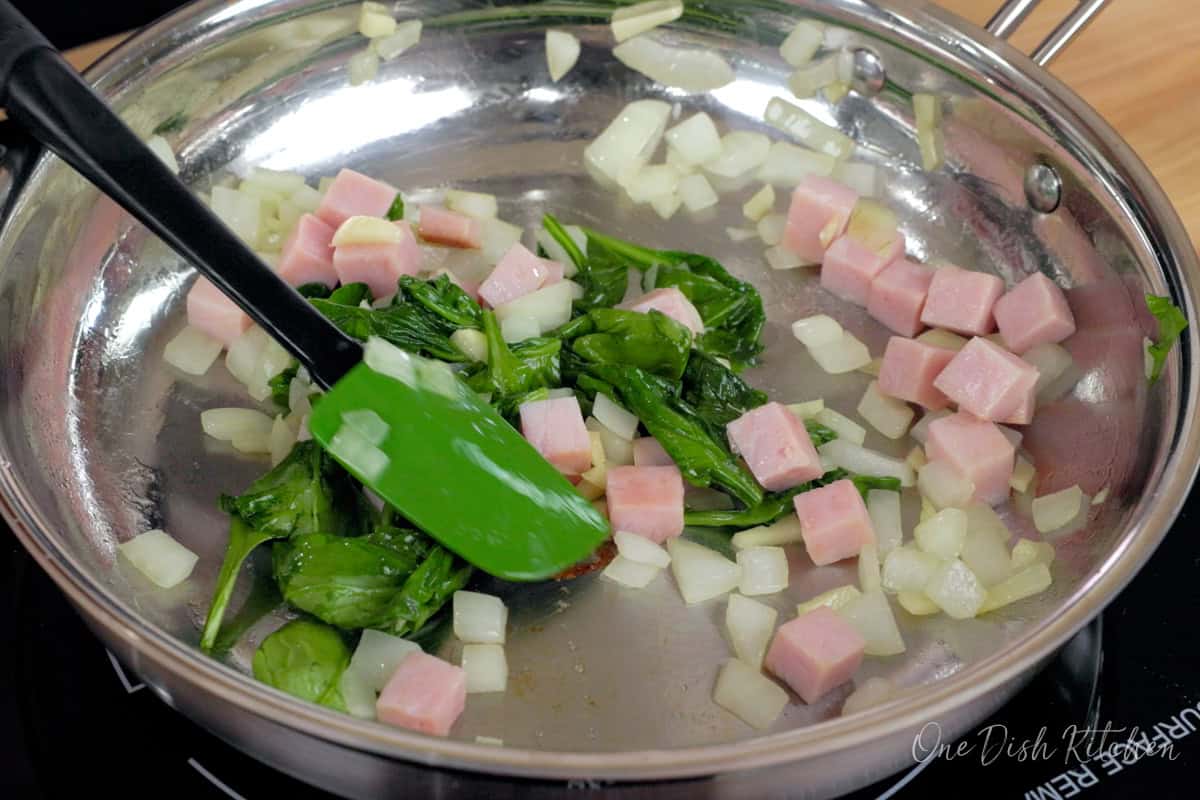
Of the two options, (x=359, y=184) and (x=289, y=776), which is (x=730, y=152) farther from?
(x=289, y=776)

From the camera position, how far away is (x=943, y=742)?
53.6 inches

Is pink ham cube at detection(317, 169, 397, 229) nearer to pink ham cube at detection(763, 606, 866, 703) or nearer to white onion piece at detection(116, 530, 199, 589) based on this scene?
white onion piece at detection(116, 530, 199, 589)

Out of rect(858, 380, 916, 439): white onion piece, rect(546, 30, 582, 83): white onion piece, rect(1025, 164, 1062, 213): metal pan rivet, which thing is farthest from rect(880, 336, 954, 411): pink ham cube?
rect(546, 30, 582, 83): white onion piece

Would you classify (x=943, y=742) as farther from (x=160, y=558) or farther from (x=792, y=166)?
(x=792, y=166)

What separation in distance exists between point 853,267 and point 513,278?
55 centimetres

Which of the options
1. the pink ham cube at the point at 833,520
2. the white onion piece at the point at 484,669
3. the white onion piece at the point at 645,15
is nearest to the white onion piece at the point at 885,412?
the pink ham cube at the point at 833,520

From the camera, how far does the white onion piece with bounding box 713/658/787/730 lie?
4.91 ft

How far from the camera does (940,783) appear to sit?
57.2 inches

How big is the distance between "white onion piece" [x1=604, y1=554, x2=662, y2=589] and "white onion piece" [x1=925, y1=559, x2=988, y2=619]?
38cm

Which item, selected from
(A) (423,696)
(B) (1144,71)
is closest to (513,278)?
(A) (423,696)

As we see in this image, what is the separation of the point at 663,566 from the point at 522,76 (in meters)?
1.07

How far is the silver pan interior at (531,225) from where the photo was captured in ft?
4.35

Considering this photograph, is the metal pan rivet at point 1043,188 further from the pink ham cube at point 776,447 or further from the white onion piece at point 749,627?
the white onion piece at point 749,627

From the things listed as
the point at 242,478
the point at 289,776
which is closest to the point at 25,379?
the point at 242,478
